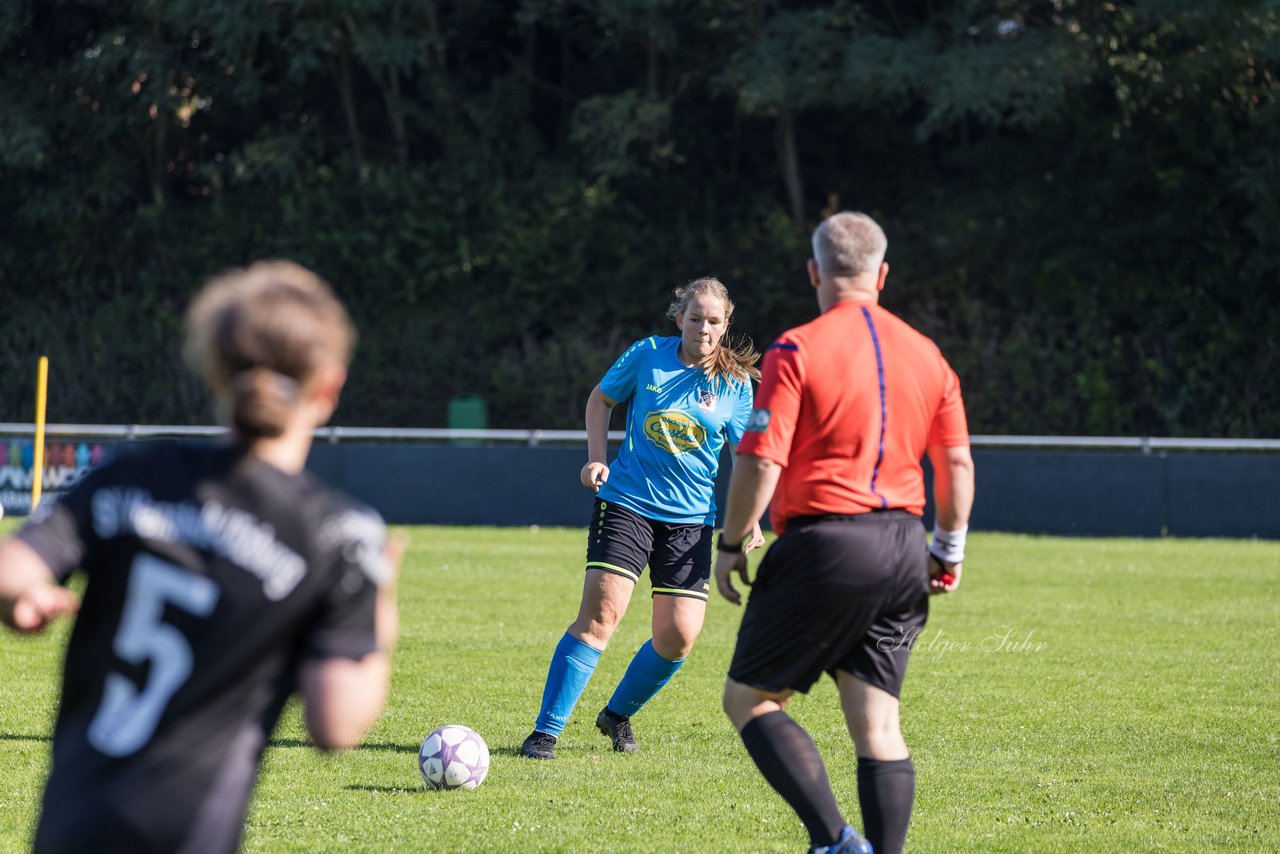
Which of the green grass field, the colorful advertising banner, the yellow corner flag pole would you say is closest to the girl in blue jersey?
the green grass field

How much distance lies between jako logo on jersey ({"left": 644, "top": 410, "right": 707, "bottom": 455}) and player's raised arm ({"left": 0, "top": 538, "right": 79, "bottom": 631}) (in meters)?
4.24

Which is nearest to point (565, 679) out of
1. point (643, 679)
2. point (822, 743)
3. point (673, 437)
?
point (643, 679)

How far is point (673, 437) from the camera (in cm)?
654

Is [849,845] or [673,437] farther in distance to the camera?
[673,437]

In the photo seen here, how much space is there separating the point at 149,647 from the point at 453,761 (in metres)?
3.57

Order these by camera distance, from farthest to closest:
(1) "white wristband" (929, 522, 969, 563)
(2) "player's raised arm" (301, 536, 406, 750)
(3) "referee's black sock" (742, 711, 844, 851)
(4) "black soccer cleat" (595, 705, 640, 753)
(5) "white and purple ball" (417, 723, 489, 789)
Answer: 1. (4) "black soccer cleat" (595, 705, 640, 753)
2. (5) "white and purple ball" (417, 723, 489, 789)
3. (1) "white wristband" (929, 522, 969, 563)
4. (3) "referee's black sock" (742, 711, 844, 851)
5. (2) "player's raised arm" (301, 536, 406, 750)

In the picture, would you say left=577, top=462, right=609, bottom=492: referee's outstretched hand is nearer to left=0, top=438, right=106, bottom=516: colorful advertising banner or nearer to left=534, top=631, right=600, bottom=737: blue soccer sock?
left=534, top=631, right=600, bottom=737: blue soccer sock

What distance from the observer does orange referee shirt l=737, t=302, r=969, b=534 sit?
4055mm

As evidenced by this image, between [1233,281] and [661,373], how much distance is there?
21.1 meters

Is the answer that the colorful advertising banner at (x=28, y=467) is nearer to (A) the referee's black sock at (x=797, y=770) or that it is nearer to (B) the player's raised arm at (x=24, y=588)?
(A) the referee's black sock at (x=797, y=770)

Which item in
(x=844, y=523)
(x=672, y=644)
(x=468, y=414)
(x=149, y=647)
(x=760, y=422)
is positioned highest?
(x=760, y=422)

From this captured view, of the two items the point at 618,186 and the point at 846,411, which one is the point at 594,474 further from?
the point at 618,186

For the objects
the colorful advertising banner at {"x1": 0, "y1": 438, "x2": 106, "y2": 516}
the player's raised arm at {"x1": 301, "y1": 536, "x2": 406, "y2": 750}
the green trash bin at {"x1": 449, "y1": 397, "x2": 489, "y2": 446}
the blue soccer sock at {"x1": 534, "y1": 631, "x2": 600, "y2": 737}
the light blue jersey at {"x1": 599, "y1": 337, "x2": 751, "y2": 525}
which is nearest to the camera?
the player's raised arm at {"x1": 301, "y1": 536, "x2": 406, "y2": 750}

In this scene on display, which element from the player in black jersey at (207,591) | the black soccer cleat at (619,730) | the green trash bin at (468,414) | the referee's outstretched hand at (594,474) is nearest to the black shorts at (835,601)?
the player in black jersey at (207,591)
